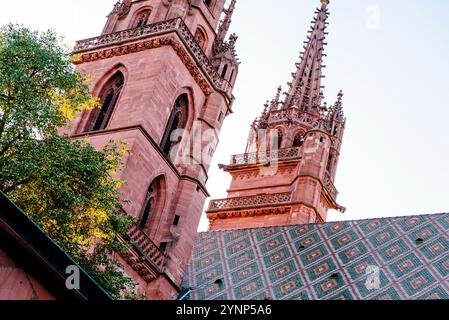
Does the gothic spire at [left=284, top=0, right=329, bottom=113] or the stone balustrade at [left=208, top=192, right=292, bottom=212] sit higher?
the gothic spire at [left=284, top=0, right=329, bottom=113]

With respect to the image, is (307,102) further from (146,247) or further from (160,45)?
(146,247)

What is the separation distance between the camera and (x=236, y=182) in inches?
1195

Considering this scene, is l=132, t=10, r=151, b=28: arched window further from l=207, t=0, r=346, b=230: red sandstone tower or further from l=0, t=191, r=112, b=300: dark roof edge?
l=0, t=191, r=112, b=300: dark roof edge

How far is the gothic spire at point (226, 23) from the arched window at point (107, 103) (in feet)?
16.0

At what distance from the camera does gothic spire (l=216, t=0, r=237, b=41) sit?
25.4 meters

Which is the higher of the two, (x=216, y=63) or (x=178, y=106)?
(x=216, y=63)

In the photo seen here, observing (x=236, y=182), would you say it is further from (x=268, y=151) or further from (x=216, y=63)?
(x=216, y=63)

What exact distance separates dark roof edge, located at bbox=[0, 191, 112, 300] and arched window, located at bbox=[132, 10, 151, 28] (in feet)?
61.5

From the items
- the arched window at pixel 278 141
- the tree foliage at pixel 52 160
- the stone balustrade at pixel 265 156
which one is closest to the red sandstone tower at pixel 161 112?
the tree foliage at pixel 52 160

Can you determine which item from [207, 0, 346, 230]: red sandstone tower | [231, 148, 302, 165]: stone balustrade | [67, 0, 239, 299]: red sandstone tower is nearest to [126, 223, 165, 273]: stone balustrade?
[67, 0, 239, 299]: red sandstone tower

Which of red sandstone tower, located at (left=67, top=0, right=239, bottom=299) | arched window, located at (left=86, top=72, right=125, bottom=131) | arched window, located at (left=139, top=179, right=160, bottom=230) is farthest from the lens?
arched window, located at (left=86, top=72, right=125, bottom=131)

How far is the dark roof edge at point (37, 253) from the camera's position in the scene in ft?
19.6
